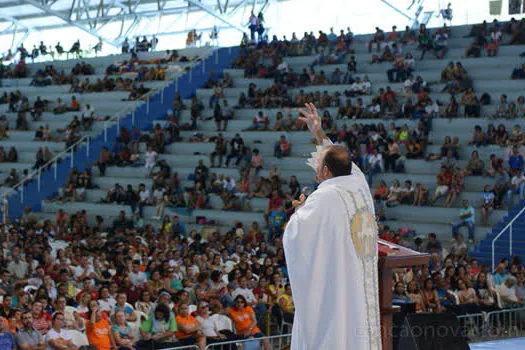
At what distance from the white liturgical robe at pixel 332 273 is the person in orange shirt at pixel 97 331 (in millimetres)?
5263

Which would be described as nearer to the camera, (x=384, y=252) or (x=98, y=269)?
(x=384, y=252)

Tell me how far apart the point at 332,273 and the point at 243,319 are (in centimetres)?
632

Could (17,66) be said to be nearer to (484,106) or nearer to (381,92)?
(381,92)

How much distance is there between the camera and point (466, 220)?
17.8 m

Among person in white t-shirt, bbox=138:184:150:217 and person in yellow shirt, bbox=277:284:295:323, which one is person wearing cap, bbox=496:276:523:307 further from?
person in white t-shirt, bbox=138:184:150:217

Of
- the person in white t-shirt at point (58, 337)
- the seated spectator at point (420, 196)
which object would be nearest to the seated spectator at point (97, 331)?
the person in white t-shirt at point (58, 337)

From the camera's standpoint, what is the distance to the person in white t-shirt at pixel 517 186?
18156 millimetres

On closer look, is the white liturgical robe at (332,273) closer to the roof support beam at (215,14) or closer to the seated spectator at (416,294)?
the seated spectator at (416,294)

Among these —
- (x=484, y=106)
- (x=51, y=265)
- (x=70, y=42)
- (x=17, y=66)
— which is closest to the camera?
(x=51, y=265)

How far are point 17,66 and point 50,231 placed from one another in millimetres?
14985

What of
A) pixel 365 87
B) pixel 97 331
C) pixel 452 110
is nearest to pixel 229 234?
pixel 452 110

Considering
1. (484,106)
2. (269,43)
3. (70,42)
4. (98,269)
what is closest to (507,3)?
(484,106)

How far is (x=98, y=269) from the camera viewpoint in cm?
1389

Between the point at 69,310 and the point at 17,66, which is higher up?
the point at 17,66
